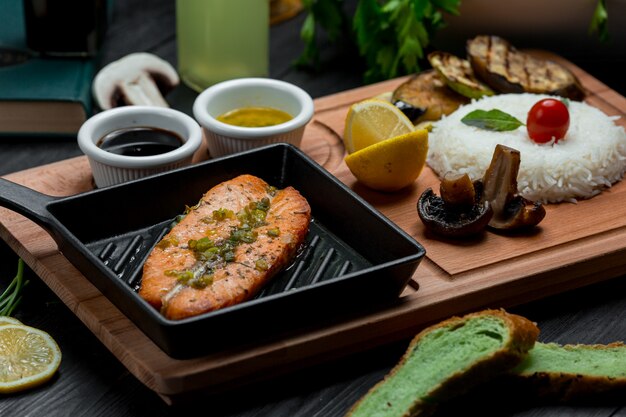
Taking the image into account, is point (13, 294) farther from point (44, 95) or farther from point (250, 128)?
point (44, 95)

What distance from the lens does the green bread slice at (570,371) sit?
9.56 feet

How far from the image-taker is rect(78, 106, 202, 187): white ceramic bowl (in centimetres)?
354

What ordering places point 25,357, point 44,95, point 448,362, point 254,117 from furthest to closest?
1. point 44,95
2. point 254,117
3. point 25,357
4. point 448,362

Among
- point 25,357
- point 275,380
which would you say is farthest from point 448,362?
point 25,357

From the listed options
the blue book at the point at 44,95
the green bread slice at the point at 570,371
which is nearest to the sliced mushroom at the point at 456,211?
the green bread slice at the point at 570,371

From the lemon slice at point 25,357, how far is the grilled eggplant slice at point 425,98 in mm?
1688

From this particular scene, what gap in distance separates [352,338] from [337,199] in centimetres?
57

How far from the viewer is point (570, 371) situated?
9.61 feet

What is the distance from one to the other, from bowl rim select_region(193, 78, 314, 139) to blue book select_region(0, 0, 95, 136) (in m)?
0.59

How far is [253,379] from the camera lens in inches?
117

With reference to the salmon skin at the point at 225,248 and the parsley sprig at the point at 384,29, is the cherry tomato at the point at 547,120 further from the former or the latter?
the salmon skin at the point at 225,248

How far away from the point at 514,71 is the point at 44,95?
6.21 feet

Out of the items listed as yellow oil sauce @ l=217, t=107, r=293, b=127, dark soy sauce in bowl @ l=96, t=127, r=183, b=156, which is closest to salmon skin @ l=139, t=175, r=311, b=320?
dark soy sauce in bowl @ l=96, t=127, r=183, b=156

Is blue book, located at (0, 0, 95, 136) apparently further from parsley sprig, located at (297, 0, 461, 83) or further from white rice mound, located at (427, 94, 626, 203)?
white rice mound, located at (427, 94, 626, 203)
